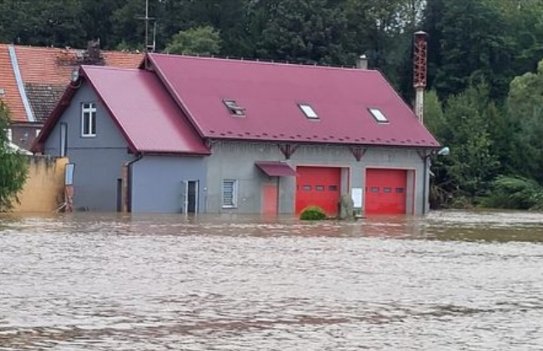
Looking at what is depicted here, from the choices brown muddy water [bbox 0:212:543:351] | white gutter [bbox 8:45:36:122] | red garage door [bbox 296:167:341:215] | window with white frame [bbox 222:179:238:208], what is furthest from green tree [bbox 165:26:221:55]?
brown muddy water [bbox 0:212:543:351]

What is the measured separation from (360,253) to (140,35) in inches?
2727

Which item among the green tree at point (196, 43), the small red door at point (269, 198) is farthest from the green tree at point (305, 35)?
the small red door at point (269, 198)

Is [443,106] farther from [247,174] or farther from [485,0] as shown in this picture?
[247,174]

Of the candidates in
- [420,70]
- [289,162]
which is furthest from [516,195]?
[289,162]

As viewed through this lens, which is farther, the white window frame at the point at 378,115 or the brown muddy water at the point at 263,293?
the white window frame at the point at 378,115

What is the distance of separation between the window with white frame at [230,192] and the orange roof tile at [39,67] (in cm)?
1455

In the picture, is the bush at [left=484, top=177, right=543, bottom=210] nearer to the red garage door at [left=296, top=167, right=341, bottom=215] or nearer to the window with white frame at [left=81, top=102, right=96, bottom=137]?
the red garage door at [left=296, top=167, right=341, bottom=215]

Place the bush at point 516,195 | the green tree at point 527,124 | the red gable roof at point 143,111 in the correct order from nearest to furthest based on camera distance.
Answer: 1. the red gable roof at point 143,111
2. the bush at point 516,195
3. the green tree at point 527,124

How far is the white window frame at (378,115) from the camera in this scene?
57.6 m

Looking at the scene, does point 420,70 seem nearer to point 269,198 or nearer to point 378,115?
point 378,115

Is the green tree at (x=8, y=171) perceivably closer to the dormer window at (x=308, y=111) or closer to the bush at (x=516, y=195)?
the dormer window at (x=308, y=111)

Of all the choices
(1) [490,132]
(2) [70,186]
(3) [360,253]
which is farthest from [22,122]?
(3) [360,253]

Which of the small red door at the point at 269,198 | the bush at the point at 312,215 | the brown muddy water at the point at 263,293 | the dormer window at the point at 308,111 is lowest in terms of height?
the brown muddy water at the point at 263,293

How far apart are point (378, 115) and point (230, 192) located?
9.24 metres
